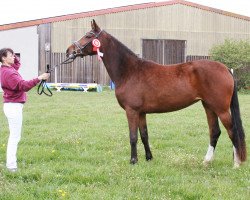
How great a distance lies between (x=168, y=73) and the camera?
730 cm

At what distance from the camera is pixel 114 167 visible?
22.3 ft

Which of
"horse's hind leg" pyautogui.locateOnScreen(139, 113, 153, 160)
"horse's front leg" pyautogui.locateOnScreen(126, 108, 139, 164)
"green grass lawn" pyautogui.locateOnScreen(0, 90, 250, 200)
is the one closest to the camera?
"green grass lawn" pyautogui.locateOnScreen(0, 90, 250, 200)

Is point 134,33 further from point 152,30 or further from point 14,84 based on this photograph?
point 14,84

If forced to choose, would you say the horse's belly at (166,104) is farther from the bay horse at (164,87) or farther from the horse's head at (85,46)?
the horse's head at (85,46)

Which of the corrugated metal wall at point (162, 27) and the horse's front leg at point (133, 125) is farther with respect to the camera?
the corrugated metal wall at point (162, 27)

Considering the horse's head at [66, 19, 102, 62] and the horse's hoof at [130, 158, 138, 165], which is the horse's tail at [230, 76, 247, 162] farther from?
the horse's head at [66, 19, 102, 62]

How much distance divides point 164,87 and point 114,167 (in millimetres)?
1621

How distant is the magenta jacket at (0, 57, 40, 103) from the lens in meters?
6.16

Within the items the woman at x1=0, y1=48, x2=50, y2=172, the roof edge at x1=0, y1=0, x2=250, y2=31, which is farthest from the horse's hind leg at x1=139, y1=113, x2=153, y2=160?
the roof edge at x1=0, y1=0, x2=250, y2=31

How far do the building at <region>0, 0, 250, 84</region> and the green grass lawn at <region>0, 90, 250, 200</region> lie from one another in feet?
62.0

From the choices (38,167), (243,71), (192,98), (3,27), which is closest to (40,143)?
(38,167)

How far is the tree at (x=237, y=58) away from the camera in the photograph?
98.8ft

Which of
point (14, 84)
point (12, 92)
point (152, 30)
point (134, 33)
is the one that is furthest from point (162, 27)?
point (14, 84)

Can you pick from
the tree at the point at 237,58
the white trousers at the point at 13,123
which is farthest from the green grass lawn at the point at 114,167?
the tree at the point at 237,58
